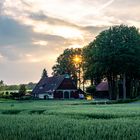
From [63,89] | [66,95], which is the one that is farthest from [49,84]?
[66,95]

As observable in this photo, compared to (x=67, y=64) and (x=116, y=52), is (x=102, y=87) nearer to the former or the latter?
(x=67, y=64)

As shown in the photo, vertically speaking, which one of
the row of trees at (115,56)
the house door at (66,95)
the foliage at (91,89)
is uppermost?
the row of trees at (115,56)

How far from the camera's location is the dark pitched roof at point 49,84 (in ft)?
466

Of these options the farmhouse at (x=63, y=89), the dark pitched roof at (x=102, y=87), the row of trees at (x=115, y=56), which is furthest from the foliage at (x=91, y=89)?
the row of trees at (x=115, y=56)

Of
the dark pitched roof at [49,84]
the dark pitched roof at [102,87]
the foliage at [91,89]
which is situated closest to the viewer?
the dark pitched roof at [49,84]

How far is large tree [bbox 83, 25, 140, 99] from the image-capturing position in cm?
10419

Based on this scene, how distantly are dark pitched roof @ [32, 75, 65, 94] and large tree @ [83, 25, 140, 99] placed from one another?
32.1 metres

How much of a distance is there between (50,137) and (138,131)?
393 centimetres

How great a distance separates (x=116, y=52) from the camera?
10412 cm

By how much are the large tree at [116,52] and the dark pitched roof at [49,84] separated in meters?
32.1

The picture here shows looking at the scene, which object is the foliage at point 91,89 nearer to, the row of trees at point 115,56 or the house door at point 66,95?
the house door at point 66,95

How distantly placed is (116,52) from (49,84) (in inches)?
1929

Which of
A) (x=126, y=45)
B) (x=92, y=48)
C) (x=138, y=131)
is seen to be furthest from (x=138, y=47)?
(x=138, y=131)

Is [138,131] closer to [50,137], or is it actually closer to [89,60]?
[50,137]
